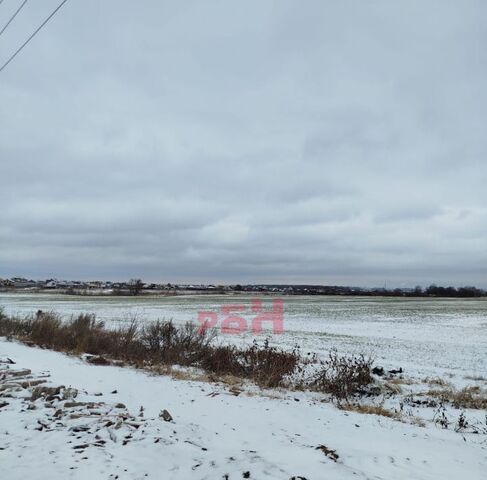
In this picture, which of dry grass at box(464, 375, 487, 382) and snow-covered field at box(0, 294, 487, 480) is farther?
dry grass at box(464, 375, 487, 382)

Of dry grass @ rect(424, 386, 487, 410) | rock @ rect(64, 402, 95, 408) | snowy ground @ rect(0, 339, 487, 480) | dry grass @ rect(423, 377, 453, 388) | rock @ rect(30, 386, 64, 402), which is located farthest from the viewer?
dry grass @ rect(423, 377, 453, 388)

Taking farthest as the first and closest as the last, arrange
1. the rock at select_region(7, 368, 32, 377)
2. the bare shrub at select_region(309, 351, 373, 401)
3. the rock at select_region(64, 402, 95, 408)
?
the bare shrub at select_region(309, 351, 373, 401) < the rock at select_region(7, 368, 32, 377) < the rock at select_region(64, 402, 95, 408)

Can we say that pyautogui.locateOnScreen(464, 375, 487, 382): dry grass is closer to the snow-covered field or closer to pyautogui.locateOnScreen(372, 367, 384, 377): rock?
pyautogui.locateOnScreen(372, 367, 384, 377): rock

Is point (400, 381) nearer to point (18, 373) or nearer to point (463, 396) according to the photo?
point (463, 396)

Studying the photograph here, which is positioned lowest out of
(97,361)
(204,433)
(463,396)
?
(463,396)

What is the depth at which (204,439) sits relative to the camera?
6.49 m

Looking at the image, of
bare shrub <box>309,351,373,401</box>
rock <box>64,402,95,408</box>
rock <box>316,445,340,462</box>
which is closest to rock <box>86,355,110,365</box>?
bare shrub <box>309,351,373,401</box>

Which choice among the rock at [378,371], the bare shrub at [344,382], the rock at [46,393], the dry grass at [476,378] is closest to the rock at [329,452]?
the rock at [46,393]

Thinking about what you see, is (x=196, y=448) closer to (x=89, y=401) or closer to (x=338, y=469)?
(x=338, y=469)

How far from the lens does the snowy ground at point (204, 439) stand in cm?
527

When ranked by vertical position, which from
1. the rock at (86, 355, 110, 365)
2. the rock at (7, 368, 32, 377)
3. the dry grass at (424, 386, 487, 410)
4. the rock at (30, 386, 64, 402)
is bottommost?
the dry grass at (424, 386, 487, 410)

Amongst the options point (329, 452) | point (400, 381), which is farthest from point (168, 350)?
point (329, 452)

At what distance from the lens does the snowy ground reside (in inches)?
207

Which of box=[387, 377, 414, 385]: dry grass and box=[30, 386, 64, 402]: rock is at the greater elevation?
box=[30, 386, 64, 402]: rock
